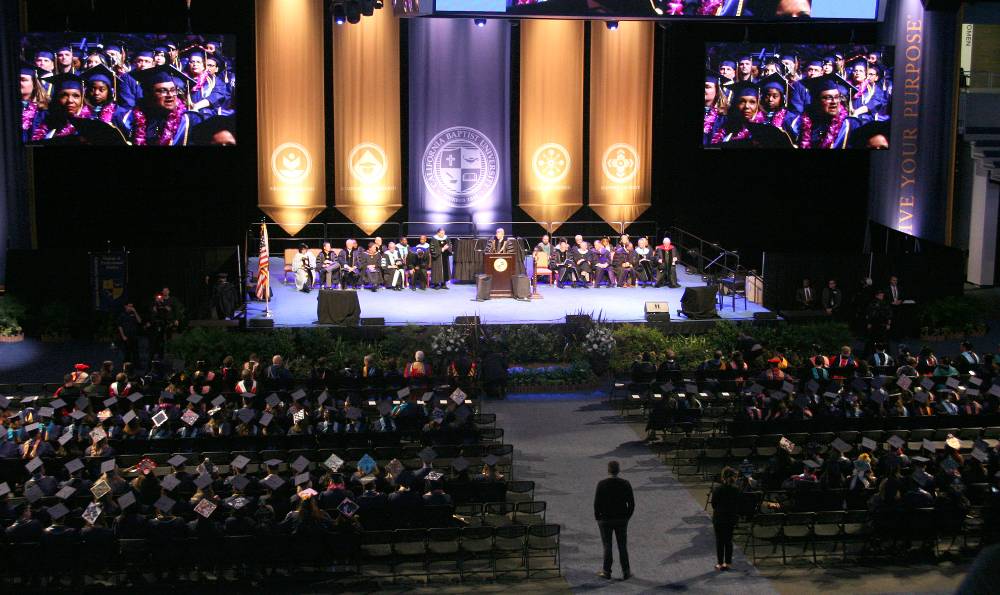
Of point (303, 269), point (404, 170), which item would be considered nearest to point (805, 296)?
point (404, 170)

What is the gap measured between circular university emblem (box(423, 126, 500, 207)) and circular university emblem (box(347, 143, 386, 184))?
1.09 meters

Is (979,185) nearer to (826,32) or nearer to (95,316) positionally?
(826,32)

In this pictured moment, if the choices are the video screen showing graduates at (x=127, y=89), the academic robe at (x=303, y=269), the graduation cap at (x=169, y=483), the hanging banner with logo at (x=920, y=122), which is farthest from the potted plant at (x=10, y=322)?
the hanging banner with logo at (x=920, y=122)

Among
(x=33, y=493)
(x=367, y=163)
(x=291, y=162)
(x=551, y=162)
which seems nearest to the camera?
(x=33, y=493)

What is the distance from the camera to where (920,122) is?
28.0 metres

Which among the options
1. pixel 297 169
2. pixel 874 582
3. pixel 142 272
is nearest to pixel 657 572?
pixel 874 582

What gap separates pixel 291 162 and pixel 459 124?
4201 millimetres

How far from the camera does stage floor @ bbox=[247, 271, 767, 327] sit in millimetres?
23484

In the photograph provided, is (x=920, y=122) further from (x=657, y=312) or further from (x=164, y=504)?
(x=164, y=504)

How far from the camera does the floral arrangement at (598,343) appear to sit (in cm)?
2136

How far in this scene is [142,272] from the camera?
2367 cm

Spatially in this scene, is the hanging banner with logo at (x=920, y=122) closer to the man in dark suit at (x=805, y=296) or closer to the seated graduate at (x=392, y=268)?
the man in dark suit at (x=805, y=296)

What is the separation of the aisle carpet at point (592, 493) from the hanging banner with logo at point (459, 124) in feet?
30.9

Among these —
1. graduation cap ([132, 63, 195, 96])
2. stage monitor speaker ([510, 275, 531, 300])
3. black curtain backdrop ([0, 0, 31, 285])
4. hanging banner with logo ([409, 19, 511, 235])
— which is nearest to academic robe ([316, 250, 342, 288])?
hanging banner with logo ([409, 19, 511, 235])
